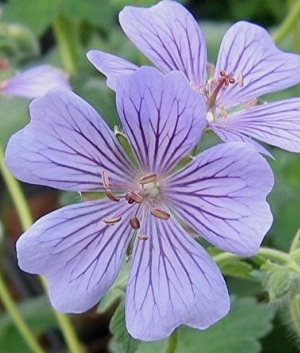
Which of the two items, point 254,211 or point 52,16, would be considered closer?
point 254,211

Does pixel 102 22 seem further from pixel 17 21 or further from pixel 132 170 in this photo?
pixel 132 170

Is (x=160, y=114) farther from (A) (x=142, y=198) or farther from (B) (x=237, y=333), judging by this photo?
(B) (x=237, y=333)

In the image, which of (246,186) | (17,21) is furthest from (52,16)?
(246,186)

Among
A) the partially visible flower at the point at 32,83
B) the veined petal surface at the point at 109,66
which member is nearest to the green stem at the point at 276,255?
the veined petal surface at the point at 109,66

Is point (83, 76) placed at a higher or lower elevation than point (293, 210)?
higher

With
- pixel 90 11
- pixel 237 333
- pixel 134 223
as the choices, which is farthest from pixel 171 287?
pixel 90 11

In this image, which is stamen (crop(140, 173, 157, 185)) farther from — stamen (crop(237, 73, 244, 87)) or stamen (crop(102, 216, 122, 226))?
stamen (crop(237, 73, 244, 87))

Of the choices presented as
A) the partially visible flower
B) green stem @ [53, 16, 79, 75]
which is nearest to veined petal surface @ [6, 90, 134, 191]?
the partially visible flower
